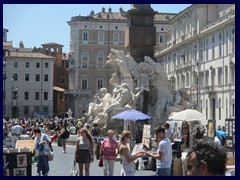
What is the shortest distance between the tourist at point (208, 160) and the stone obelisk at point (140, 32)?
24.4 meters

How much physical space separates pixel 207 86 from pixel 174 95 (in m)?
28.6

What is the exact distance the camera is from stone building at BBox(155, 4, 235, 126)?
5044 cm

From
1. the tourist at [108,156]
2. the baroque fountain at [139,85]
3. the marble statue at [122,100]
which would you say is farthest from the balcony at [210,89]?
the tourist at [108,156]

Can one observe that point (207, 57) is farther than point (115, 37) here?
No

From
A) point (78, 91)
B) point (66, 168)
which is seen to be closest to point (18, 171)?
point (66, 168)

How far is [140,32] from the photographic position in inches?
1139

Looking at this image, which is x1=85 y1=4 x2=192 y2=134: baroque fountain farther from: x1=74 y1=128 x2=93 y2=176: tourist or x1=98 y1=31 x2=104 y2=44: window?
x1=98 y1=31 x2=104 y2=44: window

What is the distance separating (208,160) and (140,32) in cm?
2473

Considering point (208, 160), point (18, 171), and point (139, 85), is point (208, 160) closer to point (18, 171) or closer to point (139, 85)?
point (18, 171)

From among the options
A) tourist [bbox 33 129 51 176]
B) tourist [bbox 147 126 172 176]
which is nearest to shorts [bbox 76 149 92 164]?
tourist [bbox 33 129 51 176]

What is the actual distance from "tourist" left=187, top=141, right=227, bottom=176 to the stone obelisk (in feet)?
80.1

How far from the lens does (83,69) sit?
8056 cm
